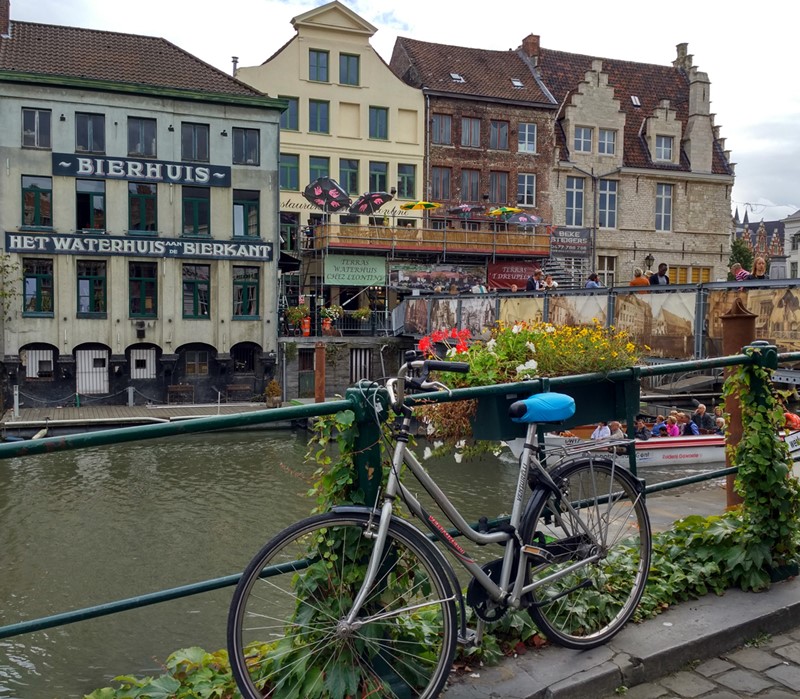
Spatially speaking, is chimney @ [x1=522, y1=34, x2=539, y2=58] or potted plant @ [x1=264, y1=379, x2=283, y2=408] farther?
chimney @ [x1=522, y1=34, x2=539, y2=58]

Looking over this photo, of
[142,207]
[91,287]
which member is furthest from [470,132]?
[91,287]

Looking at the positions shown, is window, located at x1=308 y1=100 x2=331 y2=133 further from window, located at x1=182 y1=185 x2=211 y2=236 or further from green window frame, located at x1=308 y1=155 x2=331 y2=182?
window, located at x1=182 y1=185 x2=211 y2=236

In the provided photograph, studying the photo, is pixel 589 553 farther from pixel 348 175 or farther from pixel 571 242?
pixel 571 242

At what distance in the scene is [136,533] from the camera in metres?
18.5

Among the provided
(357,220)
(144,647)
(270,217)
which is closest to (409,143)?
(357,220)

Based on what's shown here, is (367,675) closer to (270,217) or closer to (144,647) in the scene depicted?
(144,647)

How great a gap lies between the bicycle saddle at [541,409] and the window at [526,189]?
134 ft

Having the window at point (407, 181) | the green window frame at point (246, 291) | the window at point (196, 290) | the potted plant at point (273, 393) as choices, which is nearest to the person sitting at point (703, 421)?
the potted plant at point (273, 393)

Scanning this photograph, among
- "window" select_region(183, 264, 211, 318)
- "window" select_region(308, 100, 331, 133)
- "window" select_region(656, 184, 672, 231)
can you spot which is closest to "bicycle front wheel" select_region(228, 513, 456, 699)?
"window" select_region(183, 264, 211, 318)

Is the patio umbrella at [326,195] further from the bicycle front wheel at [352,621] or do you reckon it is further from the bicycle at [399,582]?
the bicycle front wheel at [352,621]

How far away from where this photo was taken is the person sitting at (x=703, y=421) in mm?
22125

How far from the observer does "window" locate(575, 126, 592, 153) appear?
147 feet

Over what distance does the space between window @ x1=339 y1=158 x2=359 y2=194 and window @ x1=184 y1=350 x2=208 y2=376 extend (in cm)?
1048

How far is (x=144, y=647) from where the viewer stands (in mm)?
11891
